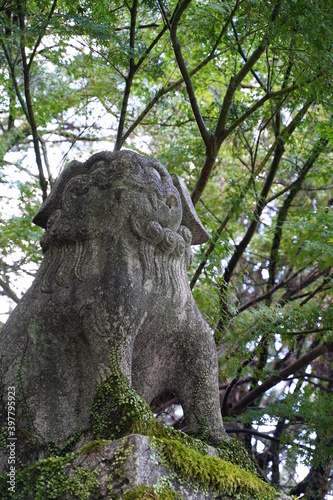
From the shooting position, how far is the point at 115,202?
3736mm

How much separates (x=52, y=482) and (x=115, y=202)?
1560 mm

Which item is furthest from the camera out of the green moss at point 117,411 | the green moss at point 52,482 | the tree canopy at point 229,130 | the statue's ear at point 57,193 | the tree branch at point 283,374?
the tree branch at point 283,374

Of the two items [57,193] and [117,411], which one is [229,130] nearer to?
[57,193]

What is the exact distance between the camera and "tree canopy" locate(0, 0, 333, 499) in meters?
5.47

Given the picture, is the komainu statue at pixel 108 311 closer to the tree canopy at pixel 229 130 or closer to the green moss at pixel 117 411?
the green moss at pixel 117 411

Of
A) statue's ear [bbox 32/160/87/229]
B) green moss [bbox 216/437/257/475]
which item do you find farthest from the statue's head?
green moss [bbox 216/437/257/475]

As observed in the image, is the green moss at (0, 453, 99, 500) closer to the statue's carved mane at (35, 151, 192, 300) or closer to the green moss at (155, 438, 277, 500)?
the green moss at (155, 438, 277, 500)

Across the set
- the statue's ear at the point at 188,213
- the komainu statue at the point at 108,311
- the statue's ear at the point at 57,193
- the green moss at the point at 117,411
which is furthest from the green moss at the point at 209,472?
the statue's ear at the point at 57,193

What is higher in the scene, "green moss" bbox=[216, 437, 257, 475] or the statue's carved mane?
the statue's carved mane

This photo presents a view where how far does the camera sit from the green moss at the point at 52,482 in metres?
2.72

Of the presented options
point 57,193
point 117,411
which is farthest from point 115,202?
point 117,411

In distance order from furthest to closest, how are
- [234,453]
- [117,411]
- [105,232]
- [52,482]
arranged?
[105,232], [234,453], [117,411], [52,482]

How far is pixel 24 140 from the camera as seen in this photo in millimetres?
10211

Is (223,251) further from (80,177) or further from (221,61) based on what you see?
(80,177)
